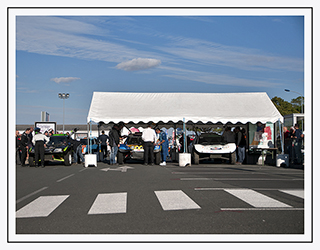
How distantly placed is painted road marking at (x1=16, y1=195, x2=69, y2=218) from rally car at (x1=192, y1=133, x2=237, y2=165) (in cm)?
1184

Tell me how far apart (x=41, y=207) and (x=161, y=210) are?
2267mm

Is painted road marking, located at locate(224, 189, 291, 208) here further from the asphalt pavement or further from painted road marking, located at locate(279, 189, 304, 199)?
painted road marking, located at locate(279, 189, 304, 199)

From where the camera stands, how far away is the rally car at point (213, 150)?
20.0 m

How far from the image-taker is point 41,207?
7.65 m

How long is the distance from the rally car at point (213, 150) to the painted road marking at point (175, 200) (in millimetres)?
10650

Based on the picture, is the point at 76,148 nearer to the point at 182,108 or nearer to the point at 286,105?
the point at 182,108

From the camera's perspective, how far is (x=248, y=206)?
745 cm

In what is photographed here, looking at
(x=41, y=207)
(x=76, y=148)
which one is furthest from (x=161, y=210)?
(x=76, y=148)

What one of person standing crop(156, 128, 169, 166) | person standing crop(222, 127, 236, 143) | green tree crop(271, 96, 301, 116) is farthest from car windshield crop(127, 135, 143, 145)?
green tree crop(271, 96, 301, 116)

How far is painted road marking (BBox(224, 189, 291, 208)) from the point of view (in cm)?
767

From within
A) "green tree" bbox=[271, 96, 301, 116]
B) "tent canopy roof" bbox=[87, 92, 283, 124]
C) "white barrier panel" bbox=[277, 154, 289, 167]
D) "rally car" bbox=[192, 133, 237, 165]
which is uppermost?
"green tree" bbox=[271, 96, 301, 116]

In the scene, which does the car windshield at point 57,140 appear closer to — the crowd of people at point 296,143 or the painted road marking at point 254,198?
the crowd of people at point 296,143

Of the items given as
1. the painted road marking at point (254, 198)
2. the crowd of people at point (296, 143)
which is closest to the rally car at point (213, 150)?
the crowd of people at point (296, 143)
